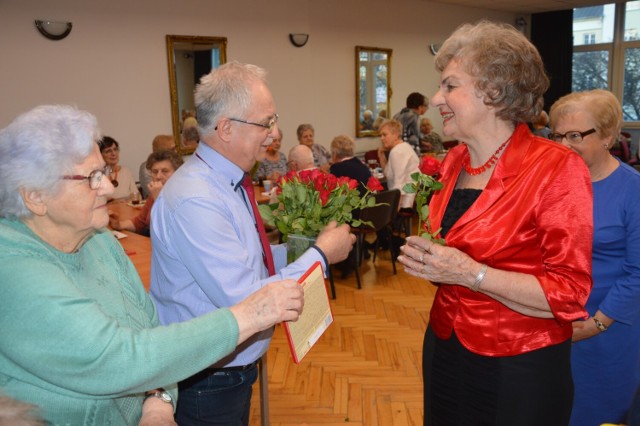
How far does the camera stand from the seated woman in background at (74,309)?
113cm

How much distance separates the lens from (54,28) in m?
5.88

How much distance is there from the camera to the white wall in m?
5.89

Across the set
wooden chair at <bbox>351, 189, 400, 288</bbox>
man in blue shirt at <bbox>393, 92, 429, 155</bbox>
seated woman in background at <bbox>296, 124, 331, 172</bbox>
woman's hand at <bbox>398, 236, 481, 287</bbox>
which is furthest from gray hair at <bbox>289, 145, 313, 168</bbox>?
woman's hand at <bbox>398, 236, 481, 287</bbox>

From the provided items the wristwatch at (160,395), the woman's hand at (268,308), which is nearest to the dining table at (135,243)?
the wristwatch at (160,395)

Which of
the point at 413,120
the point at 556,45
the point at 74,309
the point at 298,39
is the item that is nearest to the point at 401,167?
the point at 413,120

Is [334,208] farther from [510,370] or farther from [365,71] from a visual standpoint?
[365,71]

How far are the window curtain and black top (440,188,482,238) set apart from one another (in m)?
12.7

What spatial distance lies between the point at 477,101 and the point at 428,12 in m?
10.3

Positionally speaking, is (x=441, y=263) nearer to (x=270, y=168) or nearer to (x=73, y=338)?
(x=73, y=338)

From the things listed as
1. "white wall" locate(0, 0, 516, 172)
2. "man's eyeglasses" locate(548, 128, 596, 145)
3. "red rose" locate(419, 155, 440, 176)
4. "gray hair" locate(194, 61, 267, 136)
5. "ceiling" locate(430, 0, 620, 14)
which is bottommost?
"red rose" locate(419, 155, 440, 176)

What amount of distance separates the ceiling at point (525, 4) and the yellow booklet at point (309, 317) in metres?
10.8

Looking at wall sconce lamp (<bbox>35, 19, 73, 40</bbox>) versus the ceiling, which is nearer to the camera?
wall sconce lamp (<bbox>35, 19, 73, 40</bbox>)

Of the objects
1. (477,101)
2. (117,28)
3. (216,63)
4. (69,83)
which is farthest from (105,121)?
(477,101)

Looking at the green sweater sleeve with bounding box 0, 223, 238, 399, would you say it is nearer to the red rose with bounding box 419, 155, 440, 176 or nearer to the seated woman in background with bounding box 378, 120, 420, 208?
the red rose with bounding box 419, 155, 440, 176
